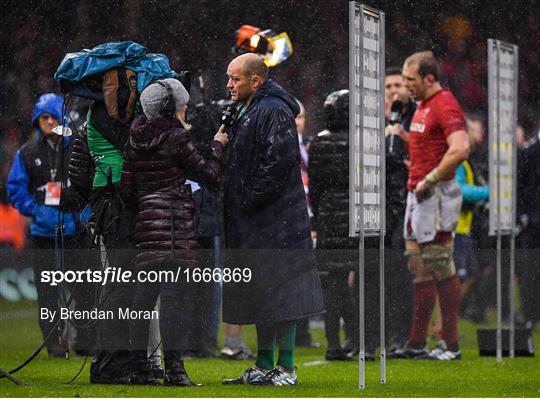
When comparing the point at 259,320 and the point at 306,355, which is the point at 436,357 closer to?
the point at 306,355

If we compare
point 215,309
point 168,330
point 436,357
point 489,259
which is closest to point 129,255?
point 168,330

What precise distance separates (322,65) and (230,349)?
1784 millimetres

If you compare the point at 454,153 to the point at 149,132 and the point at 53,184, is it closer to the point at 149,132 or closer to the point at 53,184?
the point at 53,184

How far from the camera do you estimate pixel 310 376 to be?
29.9 ft

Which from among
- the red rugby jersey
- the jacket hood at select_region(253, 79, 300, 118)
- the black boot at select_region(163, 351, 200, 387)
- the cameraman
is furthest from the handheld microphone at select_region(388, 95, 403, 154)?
the black boot at select_region(163, 351, 200, 387)

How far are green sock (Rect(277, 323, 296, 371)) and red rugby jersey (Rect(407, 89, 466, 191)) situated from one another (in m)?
2.12

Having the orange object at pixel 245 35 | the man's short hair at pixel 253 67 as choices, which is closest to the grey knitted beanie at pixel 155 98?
the man's short hair at pixel 253 67

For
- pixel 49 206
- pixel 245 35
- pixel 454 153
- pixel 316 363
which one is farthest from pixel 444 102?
pixel 49 206

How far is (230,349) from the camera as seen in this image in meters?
10.2

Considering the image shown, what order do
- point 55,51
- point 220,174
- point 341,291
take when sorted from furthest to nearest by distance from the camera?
point 341,291, point 55,51, point 220,174

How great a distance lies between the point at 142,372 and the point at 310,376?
43.1 inches

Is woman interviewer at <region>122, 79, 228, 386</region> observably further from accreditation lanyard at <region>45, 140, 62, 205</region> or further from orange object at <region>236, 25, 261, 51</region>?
accreditation lanyard at <region>45, 140, 62, 205</region>

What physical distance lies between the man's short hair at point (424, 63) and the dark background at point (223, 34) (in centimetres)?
6

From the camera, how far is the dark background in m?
9.12
